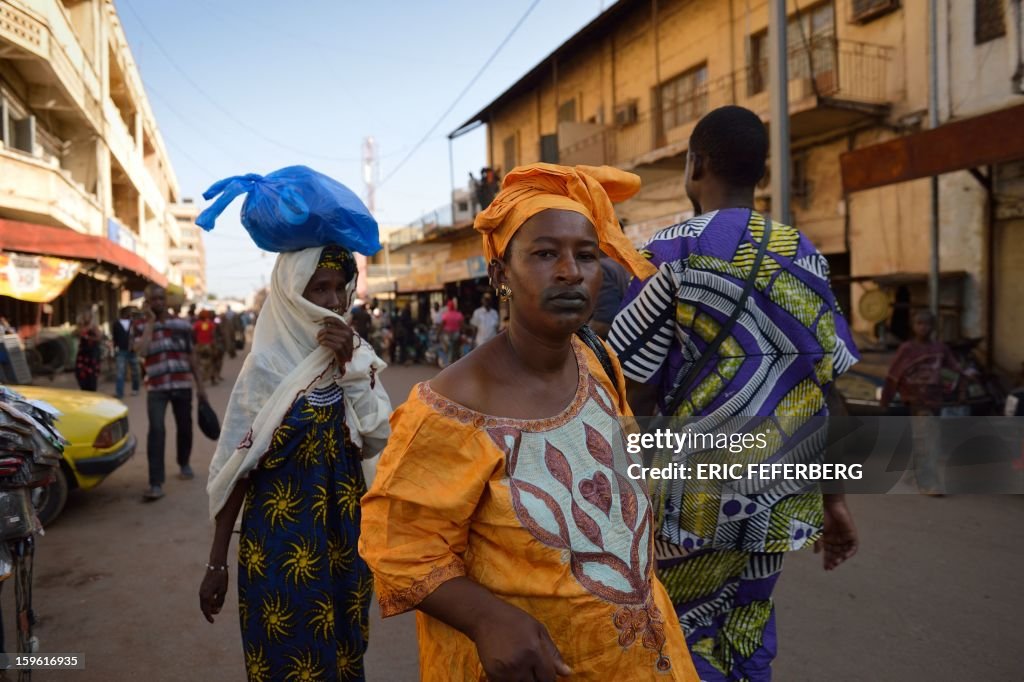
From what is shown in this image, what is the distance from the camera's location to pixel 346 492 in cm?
242

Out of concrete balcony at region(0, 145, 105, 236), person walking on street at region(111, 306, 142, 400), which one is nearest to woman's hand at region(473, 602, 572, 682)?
person walking on street at region(111, 306, 142, 400)

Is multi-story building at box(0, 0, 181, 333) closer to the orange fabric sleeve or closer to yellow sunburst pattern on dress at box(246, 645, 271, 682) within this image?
yellow sunburst pattern on dress at box(246, 645, 271, 682)

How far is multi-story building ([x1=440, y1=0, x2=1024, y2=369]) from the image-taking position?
9.34 metres

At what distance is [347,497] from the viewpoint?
242 cm

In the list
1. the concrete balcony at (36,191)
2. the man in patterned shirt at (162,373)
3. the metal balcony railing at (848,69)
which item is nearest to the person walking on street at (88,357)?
the concrete balcony at (36,191)

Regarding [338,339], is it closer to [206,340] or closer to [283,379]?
[283,379]

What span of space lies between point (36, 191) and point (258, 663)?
16.9m

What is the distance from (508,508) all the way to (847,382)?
769cm

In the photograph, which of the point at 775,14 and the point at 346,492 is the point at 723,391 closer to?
the point at 346,492

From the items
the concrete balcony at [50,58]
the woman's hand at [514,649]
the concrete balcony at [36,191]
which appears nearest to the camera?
the woman's hand at [514,649]

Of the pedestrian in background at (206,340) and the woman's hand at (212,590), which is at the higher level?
the pedestrian in background at (206,340)

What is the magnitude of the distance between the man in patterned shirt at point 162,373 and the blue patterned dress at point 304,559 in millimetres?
4789

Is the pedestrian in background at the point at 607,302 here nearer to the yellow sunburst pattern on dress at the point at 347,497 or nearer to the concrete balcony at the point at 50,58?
the yellow sunburst pattern on dress at the point at 347,497

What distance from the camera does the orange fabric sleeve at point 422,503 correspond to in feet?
4.27
